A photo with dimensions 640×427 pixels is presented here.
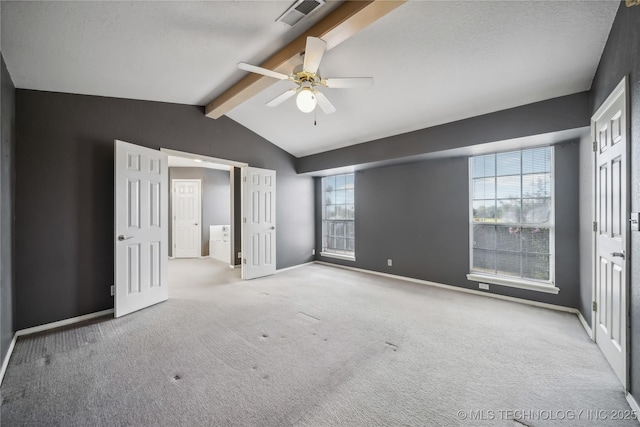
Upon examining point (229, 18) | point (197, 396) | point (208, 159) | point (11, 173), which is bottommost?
point (197, 396)

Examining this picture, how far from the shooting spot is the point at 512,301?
134 inches

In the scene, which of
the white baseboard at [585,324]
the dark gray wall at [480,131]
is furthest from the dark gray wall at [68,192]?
the white baseboard at [585,324]

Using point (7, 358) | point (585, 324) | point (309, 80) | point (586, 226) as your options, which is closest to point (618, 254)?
point (586, 226)

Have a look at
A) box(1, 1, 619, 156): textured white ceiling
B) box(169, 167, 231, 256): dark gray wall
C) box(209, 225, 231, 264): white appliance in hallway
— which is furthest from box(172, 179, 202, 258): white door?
box(1, 1, 619, 156): textured white ceiling

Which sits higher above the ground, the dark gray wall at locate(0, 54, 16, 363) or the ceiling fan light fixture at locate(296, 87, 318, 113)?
the ceiling fan light fixture at locate(296, 87, 318, 113)

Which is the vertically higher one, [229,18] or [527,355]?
[229,18]

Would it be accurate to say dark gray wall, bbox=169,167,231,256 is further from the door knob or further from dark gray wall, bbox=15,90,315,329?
the door knob

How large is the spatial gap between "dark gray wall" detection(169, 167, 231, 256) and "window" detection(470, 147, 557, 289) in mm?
5674

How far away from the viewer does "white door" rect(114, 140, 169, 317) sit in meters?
2.94

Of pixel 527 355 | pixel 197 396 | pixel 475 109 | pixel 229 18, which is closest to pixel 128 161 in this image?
pixel 229 18

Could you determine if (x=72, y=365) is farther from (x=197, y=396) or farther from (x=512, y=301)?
(x=512, y=301)

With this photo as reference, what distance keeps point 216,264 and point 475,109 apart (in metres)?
5.77

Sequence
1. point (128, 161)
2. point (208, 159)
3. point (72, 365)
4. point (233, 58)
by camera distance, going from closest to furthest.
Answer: point (72, 365) → point (233, 58) → point (128, 161) → point (208, 159)

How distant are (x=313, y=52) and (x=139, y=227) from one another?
9.35 feet
